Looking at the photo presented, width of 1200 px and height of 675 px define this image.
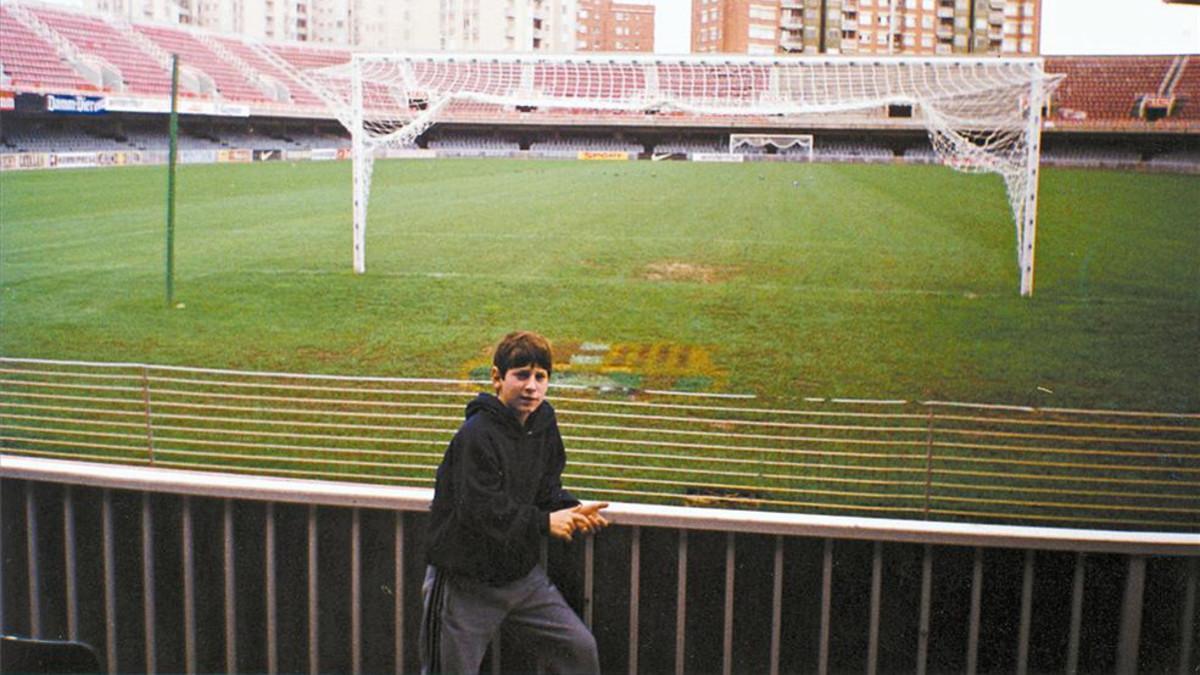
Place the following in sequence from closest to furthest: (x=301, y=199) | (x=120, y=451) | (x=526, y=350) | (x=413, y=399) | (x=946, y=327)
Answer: (x=526, y=350)
(x=120, y=451)
(x=413, y=399)
(x=946, y=327)
(x=301, y=199)

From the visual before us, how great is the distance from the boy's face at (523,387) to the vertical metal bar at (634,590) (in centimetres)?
32

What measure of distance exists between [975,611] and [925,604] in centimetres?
9

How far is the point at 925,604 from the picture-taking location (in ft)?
6.92

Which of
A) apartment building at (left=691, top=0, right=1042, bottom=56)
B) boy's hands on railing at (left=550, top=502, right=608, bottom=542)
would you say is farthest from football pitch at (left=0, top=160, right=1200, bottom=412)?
boy's hands on railing at (left=550, top=502, right=608, bottom=542)

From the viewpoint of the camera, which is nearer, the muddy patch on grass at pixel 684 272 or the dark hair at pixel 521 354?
the dark hair at pixel 521 354

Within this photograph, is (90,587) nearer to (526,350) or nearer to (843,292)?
(526,350)

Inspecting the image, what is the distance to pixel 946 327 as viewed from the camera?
6887 mm

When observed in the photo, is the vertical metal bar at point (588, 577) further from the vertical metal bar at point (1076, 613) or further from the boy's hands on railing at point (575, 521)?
the vertical metal bar at point (1076, 613)

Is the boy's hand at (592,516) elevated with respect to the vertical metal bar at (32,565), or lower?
elevated

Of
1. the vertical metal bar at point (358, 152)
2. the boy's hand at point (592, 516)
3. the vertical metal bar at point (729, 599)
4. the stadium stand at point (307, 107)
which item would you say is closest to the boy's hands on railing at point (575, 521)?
the boy's hand at point (592, 516)

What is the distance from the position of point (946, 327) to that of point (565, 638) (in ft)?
17.5

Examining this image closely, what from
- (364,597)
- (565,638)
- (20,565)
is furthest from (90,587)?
(565,638)

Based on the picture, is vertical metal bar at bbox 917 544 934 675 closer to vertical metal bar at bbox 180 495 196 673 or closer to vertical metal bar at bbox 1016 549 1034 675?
vertical metal bar at bbox 1016 549 1034 675

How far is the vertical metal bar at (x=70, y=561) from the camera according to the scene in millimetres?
2270
